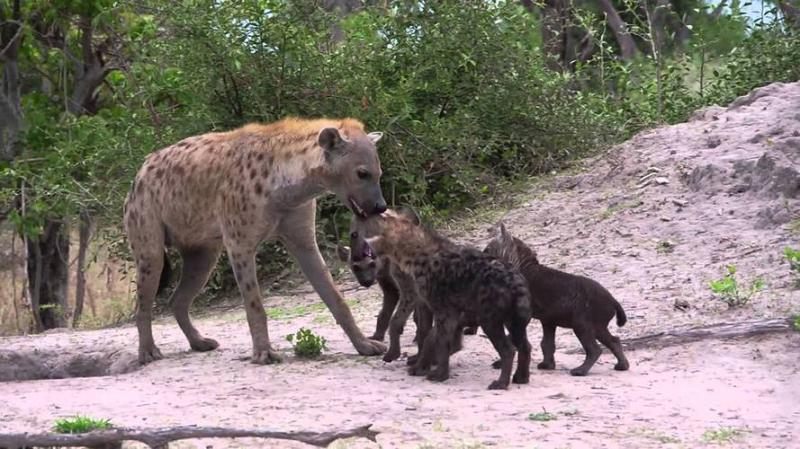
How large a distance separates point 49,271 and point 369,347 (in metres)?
6.76

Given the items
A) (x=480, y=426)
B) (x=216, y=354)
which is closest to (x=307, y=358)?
(x=216, y=354)

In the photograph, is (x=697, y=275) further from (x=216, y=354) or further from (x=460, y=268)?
(x=216, y=354)

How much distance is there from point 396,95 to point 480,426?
4.66 m

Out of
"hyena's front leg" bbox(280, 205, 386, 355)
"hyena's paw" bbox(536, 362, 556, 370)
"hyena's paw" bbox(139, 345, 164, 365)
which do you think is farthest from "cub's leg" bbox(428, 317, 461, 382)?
"hyena's paw" bbox(139, 345, 164, 365)

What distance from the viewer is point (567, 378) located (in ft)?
18.6

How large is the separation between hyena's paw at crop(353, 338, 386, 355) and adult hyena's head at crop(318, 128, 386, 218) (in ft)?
2.19


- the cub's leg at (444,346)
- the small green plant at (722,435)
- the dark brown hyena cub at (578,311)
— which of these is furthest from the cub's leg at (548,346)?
the small green plant at (722,435)

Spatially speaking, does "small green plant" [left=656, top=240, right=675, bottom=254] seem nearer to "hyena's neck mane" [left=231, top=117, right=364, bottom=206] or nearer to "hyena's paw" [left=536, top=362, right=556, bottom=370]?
"hyena's paw" [left=536, top=362, right=556, bottom=370]

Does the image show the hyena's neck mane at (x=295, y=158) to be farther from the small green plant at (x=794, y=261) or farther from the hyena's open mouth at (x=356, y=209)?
the small green plant at (x=794, y=261)

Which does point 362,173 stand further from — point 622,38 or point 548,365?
point 622,38

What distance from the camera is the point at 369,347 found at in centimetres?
646

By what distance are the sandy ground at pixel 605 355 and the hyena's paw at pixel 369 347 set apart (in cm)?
13

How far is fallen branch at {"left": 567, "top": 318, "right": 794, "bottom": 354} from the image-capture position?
610 cm

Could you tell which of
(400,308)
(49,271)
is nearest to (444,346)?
(400,308)
